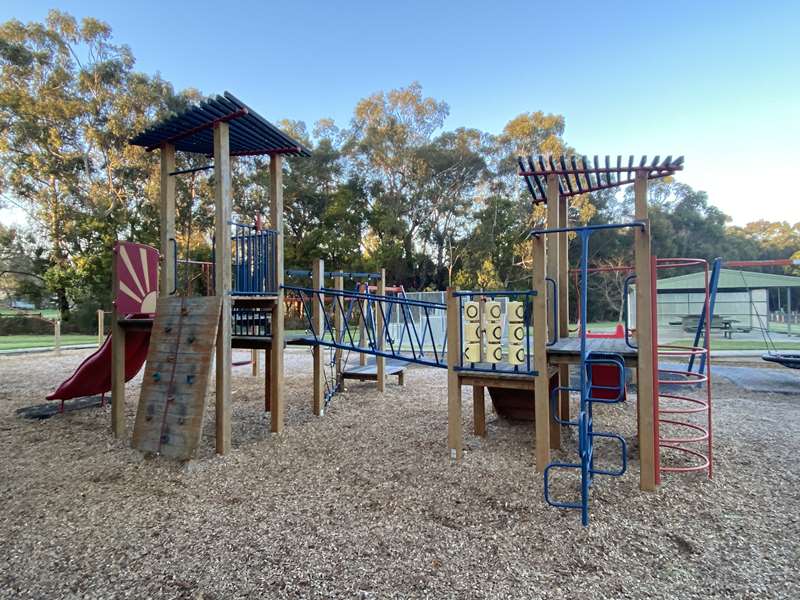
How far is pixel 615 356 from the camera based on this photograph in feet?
12.6

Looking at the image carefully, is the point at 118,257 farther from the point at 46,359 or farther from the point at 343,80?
the point at 343,80

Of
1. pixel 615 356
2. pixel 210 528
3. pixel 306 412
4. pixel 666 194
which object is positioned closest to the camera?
pixel 210 528

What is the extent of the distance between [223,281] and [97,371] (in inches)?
126

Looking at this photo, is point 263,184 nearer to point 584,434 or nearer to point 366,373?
point 366,373

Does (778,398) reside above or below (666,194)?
below

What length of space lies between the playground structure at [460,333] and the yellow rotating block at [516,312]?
3 centimetres

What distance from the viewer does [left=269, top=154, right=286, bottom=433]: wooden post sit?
547cm

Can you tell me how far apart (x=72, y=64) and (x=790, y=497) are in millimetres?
33632

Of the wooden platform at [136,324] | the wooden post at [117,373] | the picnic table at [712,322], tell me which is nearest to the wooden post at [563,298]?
the wooden platform at [136,324]

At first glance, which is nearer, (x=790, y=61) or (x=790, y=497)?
(x=790, y=497)

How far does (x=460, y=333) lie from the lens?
4.73 m

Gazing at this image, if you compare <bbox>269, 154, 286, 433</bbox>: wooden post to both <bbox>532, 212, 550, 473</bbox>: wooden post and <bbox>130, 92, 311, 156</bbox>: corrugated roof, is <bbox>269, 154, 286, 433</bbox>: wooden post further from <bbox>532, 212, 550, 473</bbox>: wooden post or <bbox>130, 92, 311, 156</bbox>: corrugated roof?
<bbox>532, 212, 550, 473</bbox>: wooden post

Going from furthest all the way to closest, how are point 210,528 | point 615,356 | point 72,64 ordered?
point 72,64, point 615,356, point 210,528

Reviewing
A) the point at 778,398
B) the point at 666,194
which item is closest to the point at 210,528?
the point at 778,398
